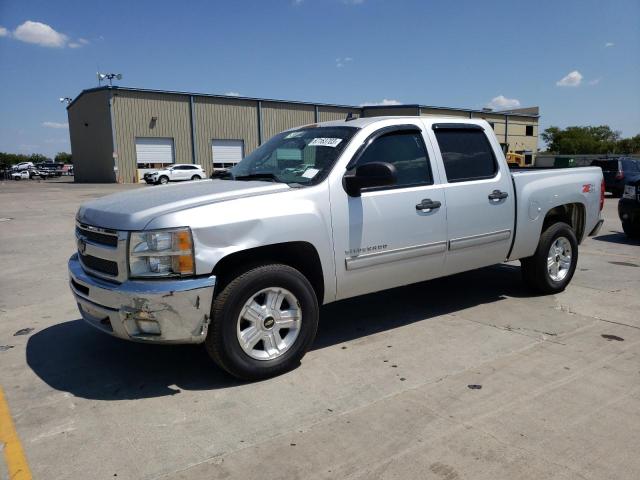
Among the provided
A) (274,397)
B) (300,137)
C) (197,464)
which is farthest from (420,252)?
(197,464)

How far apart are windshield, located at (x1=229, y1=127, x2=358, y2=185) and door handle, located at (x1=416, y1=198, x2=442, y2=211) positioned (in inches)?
33.1

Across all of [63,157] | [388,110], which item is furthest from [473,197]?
[63,157]

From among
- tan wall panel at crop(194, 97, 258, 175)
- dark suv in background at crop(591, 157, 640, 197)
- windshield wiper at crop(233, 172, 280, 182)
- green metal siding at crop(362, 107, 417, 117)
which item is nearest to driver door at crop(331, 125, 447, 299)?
windshield wiper at crop(233, 172, 280, 182)

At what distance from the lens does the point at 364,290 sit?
4.32 metres

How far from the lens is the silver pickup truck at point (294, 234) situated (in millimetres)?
3391

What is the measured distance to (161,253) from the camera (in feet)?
11.0

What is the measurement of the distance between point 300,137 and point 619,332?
3370 mm

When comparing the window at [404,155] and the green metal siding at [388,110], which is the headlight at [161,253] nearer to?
the window at [404,155]

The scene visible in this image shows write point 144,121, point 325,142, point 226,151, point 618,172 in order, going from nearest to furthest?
point 325,142, point 618,172, point 144,121, point 226,151

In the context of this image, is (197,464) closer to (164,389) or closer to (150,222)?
(164,389)

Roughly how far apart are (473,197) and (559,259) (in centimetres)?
184

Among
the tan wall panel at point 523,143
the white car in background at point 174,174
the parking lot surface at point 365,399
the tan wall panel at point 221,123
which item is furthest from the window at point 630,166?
the tan wall panel at point 523,143

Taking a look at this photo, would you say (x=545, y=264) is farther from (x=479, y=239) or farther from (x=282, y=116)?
(x=282, y=116)

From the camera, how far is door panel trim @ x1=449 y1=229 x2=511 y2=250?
479 cm
